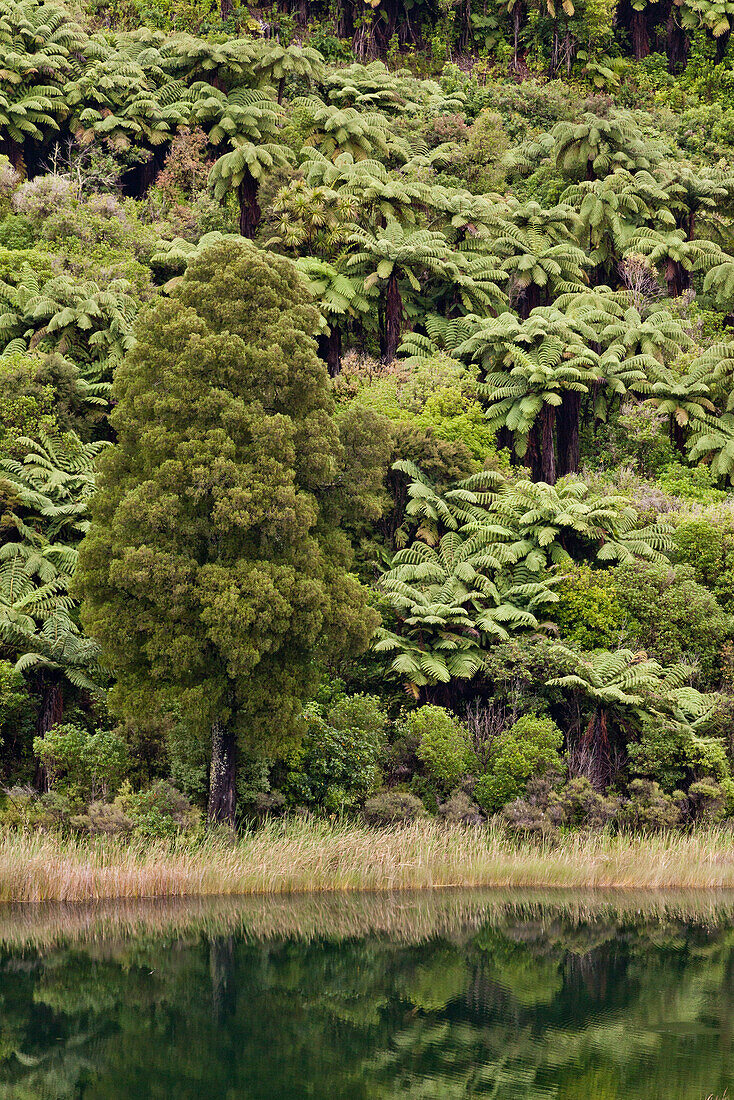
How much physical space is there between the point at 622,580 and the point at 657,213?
1824 centimetres

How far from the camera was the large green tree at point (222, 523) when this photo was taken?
1598cm

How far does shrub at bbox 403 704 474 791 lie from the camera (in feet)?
64.5

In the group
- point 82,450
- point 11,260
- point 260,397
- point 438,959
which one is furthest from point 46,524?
point 438,959

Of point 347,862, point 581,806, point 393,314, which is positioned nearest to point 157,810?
point 347,862

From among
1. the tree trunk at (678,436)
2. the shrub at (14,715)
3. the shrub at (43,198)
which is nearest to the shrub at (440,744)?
the shrub at (14,715)

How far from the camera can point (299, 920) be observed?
46.7 ft

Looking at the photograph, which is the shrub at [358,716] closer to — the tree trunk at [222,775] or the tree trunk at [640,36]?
the tree trunk at [222,775]

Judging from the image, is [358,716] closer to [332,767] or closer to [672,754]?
[332,767]

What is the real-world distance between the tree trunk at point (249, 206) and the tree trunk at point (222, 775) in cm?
2162

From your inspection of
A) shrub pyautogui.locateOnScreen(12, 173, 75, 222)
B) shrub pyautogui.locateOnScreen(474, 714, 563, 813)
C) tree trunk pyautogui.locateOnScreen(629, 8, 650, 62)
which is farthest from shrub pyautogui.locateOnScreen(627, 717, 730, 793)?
tree trunk pyautogui.locateOnScreen(629, 8, 650, 62)

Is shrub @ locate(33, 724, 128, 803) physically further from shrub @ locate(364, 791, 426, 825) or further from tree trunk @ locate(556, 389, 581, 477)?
tree trunk @ locate(556, 389, 581, 477)

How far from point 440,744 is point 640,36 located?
45.7 metres

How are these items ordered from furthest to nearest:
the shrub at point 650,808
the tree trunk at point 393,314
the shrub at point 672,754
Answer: the tree trunk at point 393,314
the shrub at point 672,754
the shrub at point 650,808

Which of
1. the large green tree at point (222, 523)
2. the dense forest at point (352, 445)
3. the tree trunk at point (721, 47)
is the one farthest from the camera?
the tree trunk at point (721, 47)
